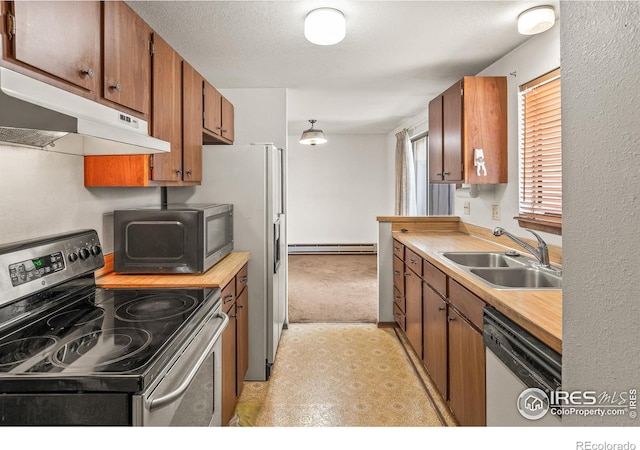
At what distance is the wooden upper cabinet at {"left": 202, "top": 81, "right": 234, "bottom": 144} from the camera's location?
106 inches

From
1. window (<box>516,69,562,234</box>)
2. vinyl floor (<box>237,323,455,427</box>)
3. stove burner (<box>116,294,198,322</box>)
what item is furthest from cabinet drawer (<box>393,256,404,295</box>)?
stove burner (<box>116,294,198,322</box>)

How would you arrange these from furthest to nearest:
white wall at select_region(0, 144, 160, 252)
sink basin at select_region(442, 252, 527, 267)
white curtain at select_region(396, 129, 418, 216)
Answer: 1. white curtain at select_region(396, 129, 418, 216)
2. sink basin at select_region(442, 252, 527, 267)
3. white wall at select_region(0, 144, 160, 252)

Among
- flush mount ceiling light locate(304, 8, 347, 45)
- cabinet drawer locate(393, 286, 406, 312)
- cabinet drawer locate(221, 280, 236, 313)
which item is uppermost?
flush mount ceiling light locate(304, 8, 347, 45)

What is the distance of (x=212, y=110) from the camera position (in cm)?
281

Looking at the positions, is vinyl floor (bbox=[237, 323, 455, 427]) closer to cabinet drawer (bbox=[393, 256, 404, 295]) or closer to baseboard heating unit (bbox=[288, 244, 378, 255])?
cabinet drawer (bbox=[393, 256, 404, 295])

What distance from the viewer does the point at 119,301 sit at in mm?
1576

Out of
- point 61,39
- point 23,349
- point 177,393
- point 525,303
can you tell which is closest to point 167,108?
point 61,39

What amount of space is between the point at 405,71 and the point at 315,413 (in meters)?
2.65

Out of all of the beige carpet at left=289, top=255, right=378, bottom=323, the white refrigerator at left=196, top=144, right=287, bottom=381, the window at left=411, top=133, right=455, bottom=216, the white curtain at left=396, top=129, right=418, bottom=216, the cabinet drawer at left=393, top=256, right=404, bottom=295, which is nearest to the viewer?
the white refrigerator at left=196, top=144, right=287, bottom=381

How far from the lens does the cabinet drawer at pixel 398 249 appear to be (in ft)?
10.9

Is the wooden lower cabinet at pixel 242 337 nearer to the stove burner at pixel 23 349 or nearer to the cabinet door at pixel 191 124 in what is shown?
the cabinet door at pixel 191 124

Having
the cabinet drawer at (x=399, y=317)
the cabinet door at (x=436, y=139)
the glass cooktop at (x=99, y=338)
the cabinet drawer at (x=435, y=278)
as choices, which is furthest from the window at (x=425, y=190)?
the glass cooktop at (x=99, y=338)

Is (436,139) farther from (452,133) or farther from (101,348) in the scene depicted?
(101,348)

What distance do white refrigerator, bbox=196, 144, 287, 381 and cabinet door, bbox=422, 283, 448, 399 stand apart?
1.07 meters
